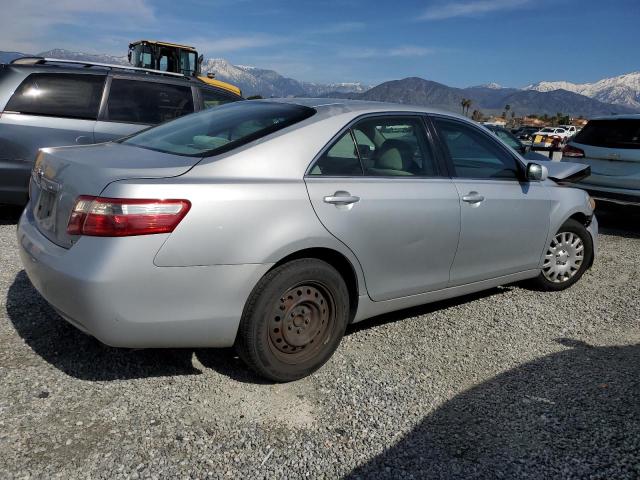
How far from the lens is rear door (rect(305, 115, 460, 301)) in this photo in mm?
3086

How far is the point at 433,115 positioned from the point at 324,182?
4.12 feet

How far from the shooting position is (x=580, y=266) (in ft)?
16.5

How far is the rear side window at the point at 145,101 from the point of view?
20.5ft

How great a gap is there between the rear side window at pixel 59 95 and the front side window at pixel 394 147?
3.92m

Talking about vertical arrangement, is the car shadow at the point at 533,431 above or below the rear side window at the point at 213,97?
below

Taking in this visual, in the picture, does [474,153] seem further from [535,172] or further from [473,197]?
[535,172]

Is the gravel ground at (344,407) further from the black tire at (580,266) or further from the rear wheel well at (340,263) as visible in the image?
the black tire at (580,266)

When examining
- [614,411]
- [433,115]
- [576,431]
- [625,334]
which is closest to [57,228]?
[433,115]

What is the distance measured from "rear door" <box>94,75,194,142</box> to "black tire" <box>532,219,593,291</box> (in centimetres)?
414

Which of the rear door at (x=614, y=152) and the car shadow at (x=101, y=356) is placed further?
the rear door at (x=614, y=152)

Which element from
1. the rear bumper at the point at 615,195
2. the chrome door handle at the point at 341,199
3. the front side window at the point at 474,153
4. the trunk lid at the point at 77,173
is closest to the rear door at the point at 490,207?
the front side window at the point at 474,153

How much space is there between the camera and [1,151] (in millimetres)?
5621

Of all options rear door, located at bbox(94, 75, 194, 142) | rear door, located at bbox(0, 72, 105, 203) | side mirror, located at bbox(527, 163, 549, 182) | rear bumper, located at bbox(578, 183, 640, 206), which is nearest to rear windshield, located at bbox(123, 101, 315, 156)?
side mirror, located at bbox(527, 163, 549, 182)

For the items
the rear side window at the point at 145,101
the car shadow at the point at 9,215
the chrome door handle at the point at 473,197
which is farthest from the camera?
the car shadow at the point at 9,215
